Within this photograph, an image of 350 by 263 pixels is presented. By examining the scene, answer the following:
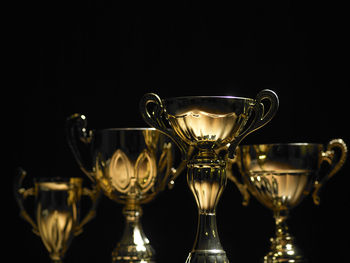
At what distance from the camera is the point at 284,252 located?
1.42 metres

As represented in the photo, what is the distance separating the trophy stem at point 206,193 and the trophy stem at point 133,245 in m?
0.30

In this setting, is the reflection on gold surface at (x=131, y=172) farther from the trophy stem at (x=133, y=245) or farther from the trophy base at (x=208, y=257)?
the trophy base at (x=208, y=257)

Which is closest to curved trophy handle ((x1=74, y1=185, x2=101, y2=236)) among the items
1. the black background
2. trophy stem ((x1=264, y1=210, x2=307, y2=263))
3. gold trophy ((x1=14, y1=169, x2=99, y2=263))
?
gold trophy ((x1=14, y1=169, x2=99, y2=263))

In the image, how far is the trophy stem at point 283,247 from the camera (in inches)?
55.8

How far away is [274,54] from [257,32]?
67 mm

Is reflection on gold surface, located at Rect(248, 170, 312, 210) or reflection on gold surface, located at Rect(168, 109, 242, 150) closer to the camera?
reflection on gold surface, located at Rect(168, 109, 242, 150)

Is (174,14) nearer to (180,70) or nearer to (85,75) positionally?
(180,70)

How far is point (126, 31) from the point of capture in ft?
5.91

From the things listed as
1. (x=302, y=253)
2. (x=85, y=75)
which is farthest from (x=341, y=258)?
(x=85, y=75)

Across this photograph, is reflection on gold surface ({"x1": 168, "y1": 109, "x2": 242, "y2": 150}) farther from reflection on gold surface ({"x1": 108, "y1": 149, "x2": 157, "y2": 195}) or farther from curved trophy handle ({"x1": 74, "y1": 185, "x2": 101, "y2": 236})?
curved trophy handle ({"x1": 74, "y1": 185, "x2": 101, "y2": 236})

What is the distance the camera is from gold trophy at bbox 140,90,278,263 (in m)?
1.14

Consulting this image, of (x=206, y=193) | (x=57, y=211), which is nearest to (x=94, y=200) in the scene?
(x=57, y=211)

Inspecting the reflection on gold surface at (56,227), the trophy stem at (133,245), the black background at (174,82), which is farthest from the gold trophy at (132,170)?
the black background at (174,82)

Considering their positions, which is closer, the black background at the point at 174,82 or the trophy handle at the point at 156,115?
the trophy handle at the point at 156,115
